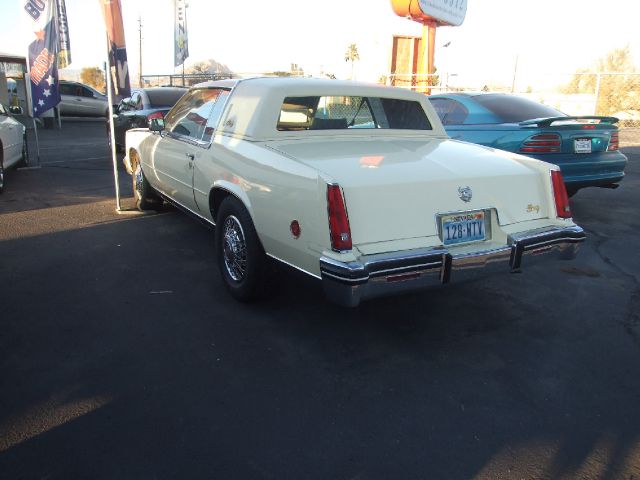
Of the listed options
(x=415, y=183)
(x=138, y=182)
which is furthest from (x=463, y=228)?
(x=138, y=182)

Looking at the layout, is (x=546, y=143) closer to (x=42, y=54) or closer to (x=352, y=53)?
(x=42, y=54)

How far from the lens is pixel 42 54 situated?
30.7 feet

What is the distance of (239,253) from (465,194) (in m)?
1.66

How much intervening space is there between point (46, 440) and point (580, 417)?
2.55 meters

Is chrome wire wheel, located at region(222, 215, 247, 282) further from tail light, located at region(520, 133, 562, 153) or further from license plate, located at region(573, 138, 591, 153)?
license plate, located at region(573, 138, 591, 153)

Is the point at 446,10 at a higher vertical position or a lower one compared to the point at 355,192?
higher

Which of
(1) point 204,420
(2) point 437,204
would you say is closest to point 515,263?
(2) point 437,204

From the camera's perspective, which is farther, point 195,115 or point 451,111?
point 451,111

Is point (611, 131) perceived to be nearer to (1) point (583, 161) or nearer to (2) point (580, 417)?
(1) point (583, 161)

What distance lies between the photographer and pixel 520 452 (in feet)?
7.83

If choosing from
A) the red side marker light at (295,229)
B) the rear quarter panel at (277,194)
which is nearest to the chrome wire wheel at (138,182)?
the rear quarter panel at (277,194)

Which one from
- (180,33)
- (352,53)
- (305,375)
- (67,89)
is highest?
(352,53)

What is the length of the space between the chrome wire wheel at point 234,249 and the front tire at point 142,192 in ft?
8.81

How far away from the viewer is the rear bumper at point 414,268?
2.88 meters
